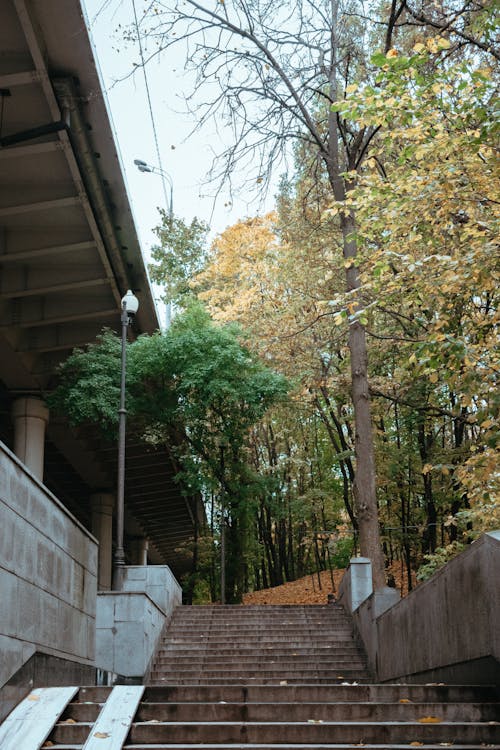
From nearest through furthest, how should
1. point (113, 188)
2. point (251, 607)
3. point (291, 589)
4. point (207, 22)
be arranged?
point (207, 22)
point (113, 188)
point (251, 607)
point (291, 589)

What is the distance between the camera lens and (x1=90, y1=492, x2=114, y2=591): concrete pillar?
3359 cm

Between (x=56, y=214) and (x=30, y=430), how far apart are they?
24.3 feet

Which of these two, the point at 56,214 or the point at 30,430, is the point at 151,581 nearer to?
the point at 30,430

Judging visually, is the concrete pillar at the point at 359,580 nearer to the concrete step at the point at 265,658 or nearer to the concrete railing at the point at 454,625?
the concrete step at the point at 265,658

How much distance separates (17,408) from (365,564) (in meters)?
11.5

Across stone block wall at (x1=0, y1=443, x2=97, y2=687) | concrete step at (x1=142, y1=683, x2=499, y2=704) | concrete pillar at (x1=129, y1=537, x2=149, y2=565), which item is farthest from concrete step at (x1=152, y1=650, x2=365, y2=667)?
concrete pillar at (x1=129, y1=537, x2=149, y2=565)

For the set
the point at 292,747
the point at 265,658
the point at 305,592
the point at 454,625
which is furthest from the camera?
the point at 305,592

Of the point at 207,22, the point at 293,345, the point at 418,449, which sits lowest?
the point at 418,449

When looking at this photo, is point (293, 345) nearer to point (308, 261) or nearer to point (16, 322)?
point (308, 261)

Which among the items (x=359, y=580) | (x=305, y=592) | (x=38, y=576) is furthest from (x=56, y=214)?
(x=305, y=592)

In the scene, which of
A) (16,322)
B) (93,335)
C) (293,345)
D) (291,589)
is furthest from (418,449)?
(16,322)

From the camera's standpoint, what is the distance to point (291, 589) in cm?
3581

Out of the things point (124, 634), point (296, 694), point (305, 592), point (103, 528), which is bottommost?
point (296, 694)

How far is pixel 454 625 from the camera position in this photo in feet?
25.6
